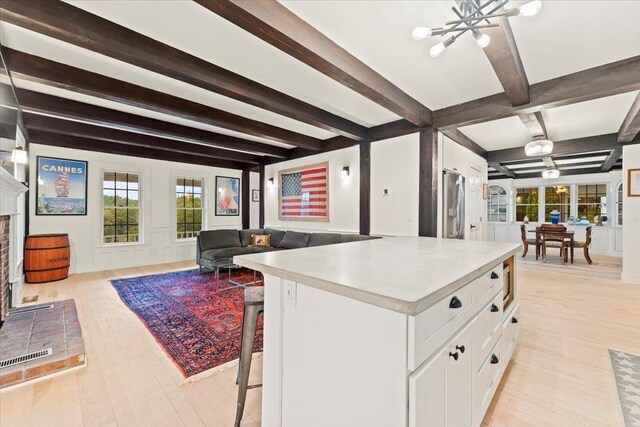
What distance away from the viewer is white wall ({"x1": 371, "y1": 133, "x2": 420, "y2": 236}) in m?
4.29

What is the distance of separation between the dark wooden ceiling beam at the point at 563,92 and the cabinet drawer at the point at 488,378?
2.64 meters

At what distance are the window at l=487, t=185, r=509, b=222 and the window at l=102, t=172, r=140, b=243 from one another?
1064 cm

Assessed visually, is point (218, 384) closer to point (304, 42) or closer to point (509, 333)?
point (509, 333)

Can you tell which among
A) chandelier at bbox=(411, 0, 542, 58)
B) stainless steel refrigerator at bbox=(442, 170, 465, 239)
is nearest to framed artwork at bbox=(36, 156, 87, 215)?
chandelier at bbox=(411, 0, 542, 58)

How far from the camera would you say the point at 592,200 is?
325 inches

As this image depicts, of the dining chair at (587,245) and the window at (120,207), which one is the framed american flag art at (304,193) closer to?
the window at (120,207)

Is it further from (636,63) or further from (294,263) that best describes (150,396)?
(636,63)

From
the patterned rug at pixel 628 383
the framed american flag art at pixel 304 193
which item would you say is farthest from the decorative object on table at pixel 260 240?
the patterned rug at pixel 628 383

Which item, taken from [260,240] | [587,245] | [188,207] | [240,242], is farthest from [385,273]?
[587,245]

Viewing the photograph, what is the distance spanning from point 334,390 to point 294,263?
1.94ft

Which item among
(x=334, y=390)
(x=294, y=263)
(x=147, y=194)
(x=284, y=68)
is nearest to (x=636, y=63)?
(x=284, y=68)

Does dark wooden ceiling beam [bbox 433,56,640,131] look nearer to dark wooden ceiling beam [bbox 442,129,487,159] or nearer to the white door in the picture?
dark wooden ceiling beam [bbox 442,129,487,159]

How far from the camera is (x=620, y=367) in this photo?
7.23 ft

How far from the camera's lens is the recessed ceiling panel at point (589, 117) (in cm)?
358
